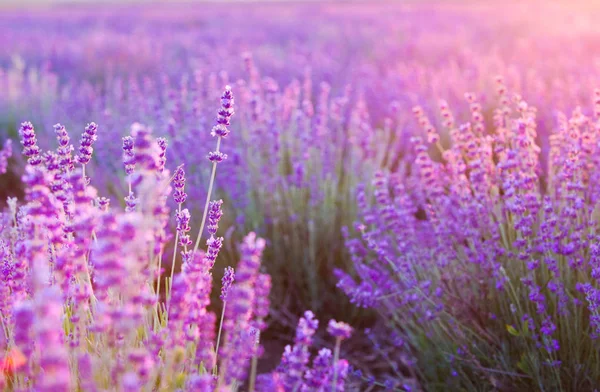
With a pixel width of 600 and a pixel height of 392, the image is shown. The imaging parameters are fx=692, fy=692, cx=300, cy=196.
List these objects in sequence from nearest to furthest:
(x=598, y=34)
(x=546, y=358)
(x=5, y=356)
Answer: (x=5, y=356) → (x=546, y=358) → (x=598, y=34)

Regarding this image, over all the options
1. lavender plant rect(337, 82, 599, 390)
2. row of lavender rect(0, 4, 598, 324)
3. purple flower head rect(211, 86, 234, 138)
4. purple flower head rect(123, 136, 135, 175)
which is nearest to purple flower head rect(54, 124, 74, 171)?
purple flower head rect(123, 136, 135, 175)

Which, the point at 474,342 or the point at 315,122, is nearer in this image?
the point at 474,342

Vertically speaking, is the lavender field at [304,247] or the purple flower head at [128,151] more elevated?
the purple flower head at [128,151]

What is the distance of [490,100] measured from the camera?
17.7ft

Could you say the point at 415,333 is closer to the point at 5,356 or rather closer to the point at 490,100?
the point at 5,356

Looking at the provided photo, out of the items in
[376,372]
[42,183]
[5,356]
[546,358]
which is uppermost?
[42,183]

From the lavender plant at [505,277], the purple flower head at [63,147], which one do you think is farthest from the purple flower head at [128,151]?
the lavender plant at [505,277]

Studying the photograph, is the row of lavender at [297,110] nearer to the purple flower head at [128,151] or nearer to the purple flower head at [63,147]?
the purple flower head at [128,151]

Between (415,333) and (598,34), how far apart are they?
7479mm

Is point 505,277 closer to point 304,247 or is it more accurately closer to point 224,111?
point 224,111

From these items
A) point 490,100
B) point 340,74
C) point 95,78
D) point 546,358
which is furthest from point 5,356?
point 95,78

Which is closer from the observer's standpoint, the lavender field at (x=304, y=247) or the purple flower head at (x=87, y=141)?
the lavender field at (x=304, y=247)

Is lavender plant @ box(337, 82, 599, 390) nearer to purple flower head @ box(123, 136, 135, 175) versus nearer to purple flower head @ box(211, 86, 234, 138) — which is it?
purple flower head @ box(211, 86, 234, 138)

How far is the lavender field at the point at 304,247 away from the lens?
1383 millimetres
